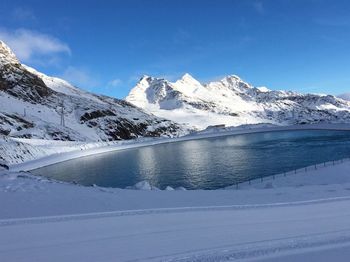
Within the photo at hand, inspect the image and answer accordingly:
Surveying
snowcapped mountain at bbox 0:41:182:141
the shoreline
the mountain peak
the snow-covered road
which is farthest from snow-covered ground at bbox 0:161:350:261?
the mountain peak

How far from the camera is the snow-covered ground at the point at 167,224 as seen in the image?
1051cm

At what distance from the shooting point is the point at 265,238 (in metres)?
11.8

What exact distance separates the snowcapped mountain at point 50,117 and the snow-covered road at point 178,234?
246ft

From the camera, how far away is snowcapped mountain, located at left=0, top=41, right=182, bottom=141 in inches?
3691

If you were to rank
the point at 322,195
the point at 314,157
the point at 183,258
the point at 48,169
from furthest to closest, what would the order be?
the point at 48,169
the point at 314,157
the point at 322,195
the point at 183,258

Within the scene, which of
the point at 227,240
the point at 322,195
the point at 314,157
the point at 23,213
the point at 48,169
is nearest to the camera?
the point at 227,240

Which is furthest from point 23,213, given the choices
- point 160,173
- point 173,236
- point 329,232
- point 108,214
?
point 160,173

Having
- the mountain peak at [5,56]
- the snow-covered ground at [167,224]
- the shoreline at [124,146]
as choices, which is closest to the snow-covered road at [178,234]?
the snow-covered ground at [167,224]

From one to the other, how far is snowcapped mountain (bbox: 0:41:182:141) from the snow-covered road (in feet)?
246

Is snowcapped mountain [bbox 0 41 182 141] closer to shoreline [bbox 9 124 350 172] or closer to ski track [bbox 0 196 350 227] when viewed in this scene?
shoreline [bbox 9 124 350 172]

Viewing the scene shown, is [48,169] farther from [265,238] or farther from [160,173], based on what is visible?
[265,238]

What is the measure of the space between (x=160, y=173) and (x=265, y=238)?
35.7 meters

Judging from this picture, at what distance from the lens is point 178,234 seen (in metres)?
12.4

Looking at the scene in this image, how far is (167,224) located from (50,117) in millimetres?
113468
